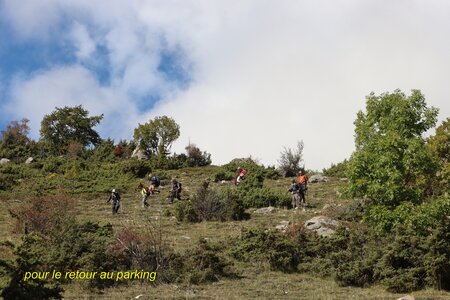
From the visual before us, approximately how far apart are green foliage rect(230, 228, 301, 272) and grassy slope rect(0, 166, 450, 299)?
0.33 metres

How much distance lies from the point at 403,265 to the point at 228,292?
169 inches

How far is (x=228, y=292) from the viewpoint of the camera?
1148 centimetres

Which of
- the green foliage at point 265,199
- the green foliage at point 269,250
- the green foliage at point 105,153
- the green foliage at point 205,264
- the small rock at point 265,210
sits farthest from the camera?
the green foliage at point 105,153

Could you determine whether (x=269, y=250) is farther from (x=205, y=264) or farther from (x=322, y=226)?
(x=322, y=226)

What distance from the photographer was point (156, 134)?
52000 millimetres

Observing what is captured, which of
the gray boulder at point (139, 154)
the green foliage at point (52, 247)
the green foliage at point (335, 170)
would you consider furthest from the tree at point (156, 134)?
the green foliage at point (52, 247)

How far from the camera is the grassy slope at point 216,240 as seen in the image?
37.0ft

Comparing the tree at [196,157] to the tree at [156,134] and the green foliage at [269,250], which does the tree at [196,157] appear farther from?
the green foliage at [269,250]

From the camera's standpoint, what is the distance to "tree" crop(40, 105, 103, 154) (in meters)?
55.9

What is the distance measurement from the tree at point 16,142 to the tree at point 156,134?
10.6m

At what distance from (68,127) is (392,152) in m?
47.7

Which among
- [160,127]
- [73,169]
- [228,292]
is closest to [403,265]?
[228,292]

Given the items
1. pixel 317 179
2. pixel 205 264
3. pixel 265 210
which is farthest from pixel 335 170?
pixel 205 264

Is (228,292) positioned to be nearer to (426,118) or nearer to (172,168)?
(426,118)
